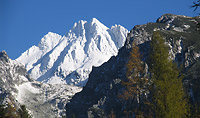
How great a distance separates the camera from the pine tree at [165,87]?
141ft

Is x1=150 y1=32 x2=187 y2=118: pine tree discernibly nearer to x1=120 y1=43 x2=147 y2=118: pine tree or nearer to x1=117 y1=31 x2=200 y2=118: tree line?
x1=117 y1=31 x2=200 y2=118: tree line

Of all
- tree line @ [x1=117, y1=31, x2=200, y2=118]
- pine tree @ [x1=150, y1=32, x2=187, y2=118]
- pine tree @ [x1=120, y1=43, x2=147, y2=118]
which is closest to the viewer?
pine tree @ [x1=150, y1=32, x2=187, y2=118]

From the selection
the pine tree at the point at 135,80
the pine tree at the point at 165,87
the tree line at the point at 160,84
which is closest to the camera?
the pine tree at the point at 165,87

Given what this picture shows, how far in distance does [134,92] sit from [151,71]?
3.99 m

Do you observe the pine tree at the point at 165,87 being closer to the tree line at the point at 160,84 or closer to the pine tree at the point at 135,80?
the tree line at the point at 160,84

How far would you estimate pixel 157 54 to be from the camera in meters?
46.1


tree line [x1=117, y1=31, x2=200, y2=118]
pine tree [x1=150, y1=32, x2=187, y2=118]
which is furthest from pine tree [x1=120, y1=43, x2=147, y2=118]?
pine tree [x1=150, y1=32, x2=187, y2=118]

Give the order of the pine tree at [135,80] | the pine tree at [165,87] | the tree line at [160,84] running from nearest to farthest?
the pine tree at [165,87]
the tree line at [160,84]
the pine tree at [135,80]

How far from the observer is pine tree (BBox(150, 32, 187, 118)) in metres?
42.9

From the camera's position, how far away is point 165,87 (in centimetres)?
4388

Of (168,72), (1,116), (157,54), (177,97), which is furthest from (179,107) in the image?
(1,116)

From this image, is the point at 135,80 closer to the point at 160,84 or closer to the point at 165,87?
the point at 160,84

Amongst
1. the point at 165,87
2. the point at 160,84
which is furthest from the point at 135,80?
the point at 165,87

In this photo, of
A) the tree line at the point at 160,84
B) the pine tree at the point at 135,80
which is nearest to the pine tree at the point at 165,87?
the tree line at the point at 160,84
